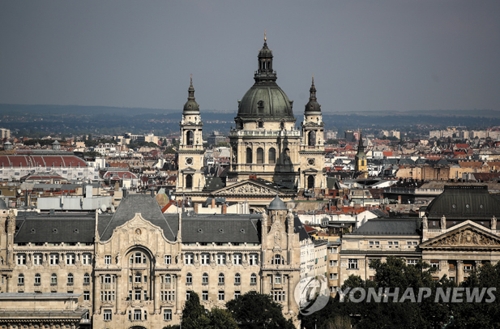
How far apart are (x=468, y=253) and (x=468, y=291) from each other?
16.7 meters

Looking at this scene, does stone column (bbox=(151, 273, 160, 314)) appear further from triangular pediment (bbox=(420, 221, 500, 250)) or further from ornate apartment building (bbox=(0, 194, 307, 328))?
triangular pediment (bbox=(420, 221, 500, 250))

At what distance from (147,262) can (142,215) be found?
3.19 m

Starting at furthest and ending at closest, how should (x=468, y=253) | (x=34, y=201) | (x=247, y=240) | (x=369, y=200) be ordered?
1. (x=369, y=200)
2. (x=34, y=201)
3. (x=468, y=253)
4. (x=247, y=240)

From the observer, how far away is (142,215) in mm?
125500

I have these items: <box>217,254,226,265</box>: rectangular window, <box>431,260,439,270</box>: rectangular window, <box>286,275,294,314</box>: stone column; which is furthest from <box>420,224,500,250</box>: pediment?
<box>217,254,226,265</box>: rectangular window

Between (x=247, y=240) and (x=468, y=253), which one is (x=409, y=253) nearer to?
(x=468, y=253)

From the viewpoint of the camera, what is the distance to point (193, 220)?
415 feet

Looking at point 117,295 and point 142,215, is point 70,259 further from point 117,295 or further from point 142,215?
point 142,215

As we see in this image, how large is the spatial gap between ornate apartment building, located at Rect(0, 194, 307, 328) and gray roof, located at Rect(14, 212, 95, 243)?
0.07 m

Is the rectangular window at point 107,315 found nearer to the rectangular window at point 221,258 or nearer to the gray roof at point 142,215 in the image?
the gray roof at point 142,215

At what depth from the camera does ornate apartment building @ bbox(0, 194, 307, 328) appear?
12394 centimetres

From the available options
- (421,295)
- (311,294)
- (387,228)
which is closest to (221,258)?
(311,294)

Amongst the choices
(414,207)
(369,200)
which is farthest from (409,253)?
(369,200)

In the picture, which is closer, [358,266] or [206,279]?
[206,279]
